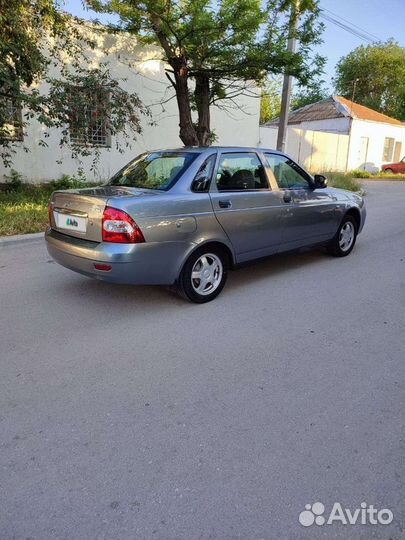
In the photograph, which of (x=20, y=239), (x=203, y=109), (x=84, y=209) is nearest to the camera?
(x=84, y=209)

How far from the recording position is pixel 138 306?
177 inches

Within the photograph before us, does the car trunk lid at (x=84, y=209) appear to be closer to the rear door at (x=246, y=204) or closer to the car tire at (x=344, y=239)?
the rear door at (x=246, y=204)

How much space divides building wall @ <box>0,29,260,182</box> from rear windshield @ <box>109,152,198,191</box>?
7.01 m

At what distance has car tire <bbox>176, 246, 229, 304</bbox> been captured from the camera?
14.5 ft

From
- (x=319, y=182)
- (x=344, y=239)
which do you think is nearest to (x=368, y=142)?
(x=344, y=239)

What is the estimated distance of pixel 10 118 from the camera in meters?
9.21

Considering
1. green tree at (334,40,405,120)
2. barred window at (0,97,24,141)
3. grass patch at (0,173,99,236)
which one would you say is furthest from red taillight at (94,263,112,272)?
green tree at (334,40,405,120)

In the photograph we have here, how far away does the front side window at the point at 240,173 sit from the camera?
4.74m

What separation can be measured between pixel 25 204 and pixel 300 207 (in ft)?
20.2

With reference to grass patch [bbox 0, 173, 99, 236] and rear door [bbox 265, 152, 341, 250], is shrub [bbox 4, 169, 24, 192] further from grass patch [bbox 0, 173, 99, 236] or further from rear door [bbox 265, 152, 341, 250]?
rear door [bbox 265, 152, 341, 250]

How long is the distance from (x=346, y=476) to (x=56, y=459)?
5.16 ft

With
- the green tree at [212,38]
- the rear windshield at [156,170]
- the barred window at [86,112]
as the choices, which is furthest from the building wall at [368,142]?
the rear windshield at [156,170]

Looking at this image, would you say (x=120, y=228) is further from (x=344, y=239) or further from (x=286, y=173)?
→ (x=344, y=239)

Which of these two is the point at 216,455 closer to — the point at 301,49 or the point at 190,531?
the point at 190,531
